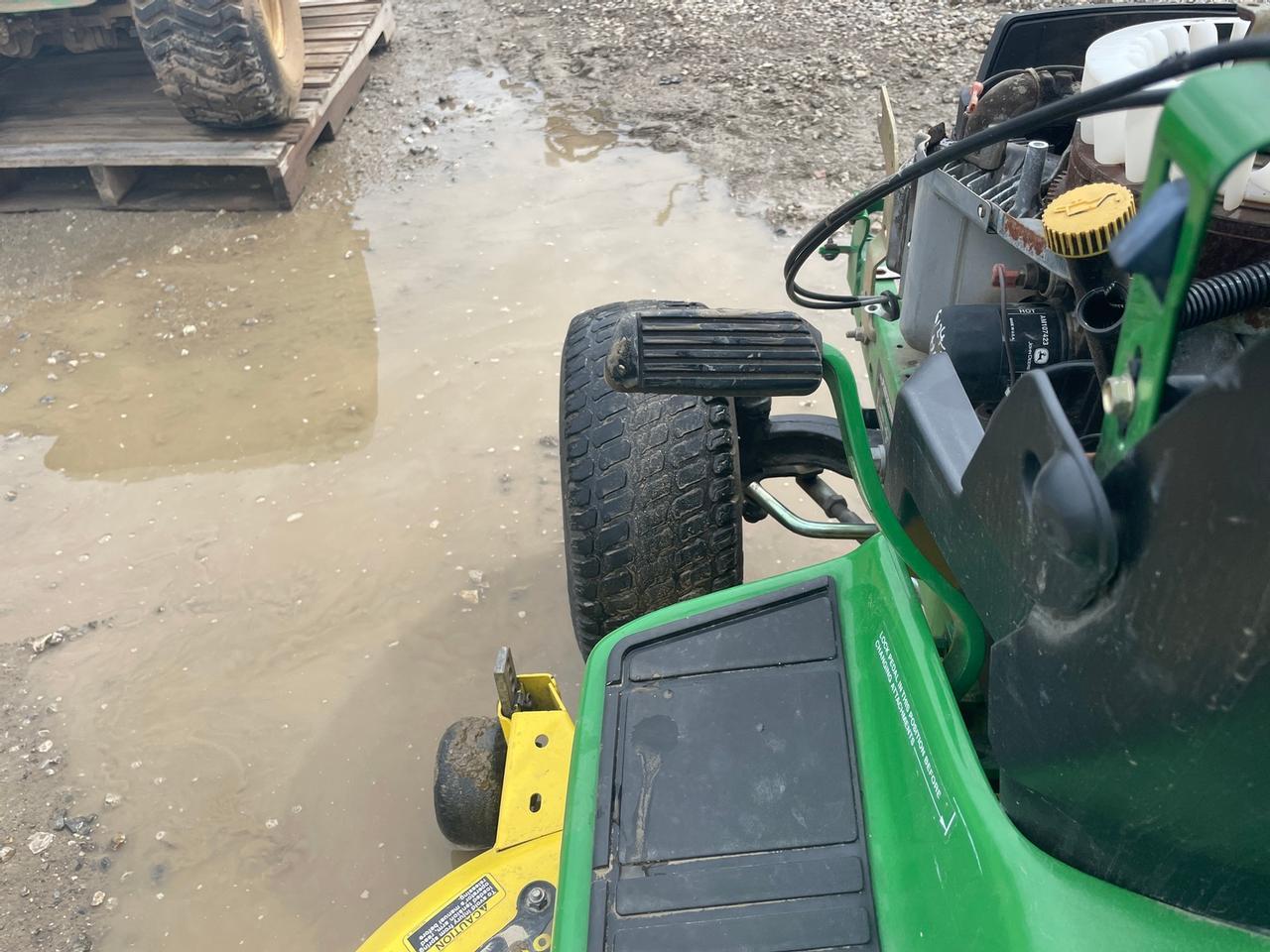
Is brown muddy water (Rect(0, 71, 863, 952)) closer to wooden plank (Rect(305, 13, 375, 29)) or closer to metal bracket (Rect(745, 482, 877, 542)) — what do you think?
metal bracket (Rect(745, 482, 877, 542))

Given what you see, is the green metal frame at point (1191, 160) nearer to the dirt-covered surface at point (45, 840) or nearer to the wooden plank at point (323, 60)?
the dirt-covered surface at point (45, 840)

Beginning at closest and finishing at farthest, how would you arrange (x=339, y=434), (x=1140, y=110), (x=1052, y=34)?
1. (x=1140, y=110)
2. (x=1052, y=34)
3. (x=339, y=434)

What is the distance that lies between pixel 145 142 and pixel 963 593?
4622 mm

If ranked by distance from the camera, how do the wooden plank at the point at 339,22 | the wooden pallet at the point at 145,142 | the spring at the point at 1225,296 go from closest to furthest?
the spring at the point at 1225,296 → the wooden pallet at the point at 145,142 → the wooden plank at the point at 339,22

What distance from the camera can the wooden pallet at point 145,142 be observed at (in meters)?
4.56

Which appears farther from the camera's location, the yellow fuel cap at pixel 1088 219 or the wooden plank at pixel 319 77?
the wooden plank at pixel 319 77

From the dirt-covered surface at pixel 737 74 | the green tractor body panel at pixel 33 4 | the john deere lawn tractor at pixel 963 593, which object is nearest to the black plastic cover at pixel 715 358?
the john deere lawn tractor at pixel 963 593

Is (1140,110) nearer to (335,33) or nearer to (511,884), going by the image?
(511,884)

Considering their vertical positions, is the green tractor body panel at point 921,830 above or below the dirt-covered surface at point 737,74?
above

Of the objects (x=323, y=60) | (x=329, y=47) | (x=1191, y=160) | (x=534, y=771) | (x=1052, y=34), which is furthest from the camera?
(x=329, y=47)

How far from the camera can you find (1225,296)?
105 centimetres

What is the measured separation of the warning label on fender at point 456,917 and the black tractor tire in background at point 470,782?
32 cm

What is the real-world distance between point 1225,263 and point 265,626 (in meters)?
2.35

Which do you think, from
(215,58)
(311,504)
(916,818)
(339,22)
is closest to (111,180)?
(215,58)
